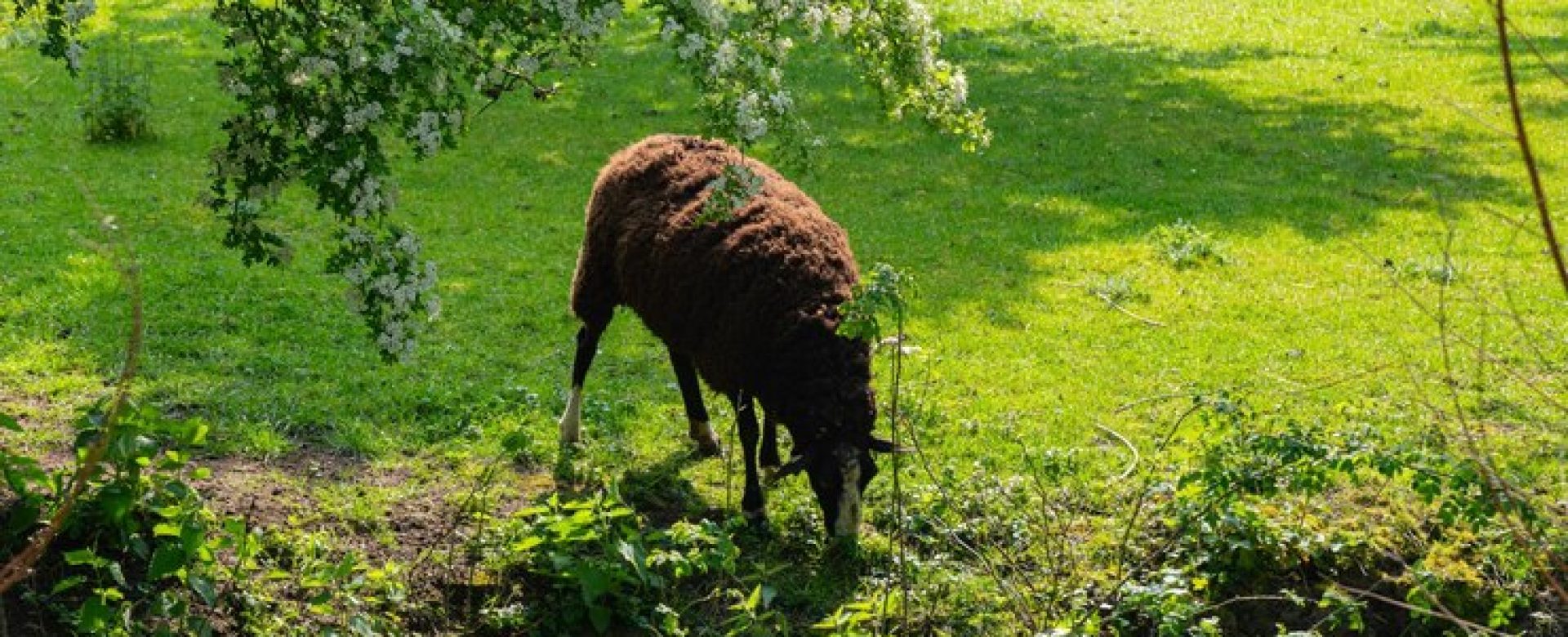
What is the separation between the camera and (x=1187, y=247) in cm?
1195

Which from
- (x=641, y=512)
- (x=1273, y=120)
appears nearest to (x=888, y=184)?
(x=1273, y=120)

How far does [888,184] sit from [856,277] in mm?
6841

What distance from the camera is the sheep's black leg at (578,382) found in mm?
8445

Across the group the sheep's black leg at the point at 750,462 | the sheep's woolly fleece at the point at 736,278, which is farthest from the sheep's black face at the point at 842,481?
the sheep's black leg at the point at 750,462

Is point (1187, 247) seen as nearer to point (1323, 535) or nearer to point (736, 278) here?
point (1323, 535)

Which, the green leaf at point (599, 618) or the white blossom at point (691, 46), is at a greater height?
the white blossom at point (691, 46)

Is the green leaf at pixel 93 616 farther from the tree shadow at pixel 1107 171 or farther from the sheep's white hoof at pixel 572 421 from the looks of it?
the tree shadow at pixel 1107 171

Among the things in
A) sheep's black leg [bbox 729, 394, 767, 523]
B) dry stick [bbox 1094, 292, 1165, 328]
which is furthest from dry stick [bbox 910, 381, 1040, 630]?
dry stick [bbox 1094, 292, 1165, 328]

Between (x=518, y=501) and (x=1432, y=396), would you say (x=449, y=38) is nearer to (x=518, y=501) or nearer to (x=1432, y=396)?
(x=518, y=501)

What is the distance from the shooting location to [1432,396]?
29.2 ft

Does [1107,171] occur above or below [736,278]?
below

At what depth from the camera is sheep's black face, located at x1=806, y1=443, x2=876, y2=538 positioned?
7000 mm

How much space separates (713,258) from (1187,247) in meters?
5.60

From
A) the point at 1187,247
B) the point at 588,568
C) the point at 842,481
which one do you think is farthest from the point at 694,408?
the point at 1187,247
